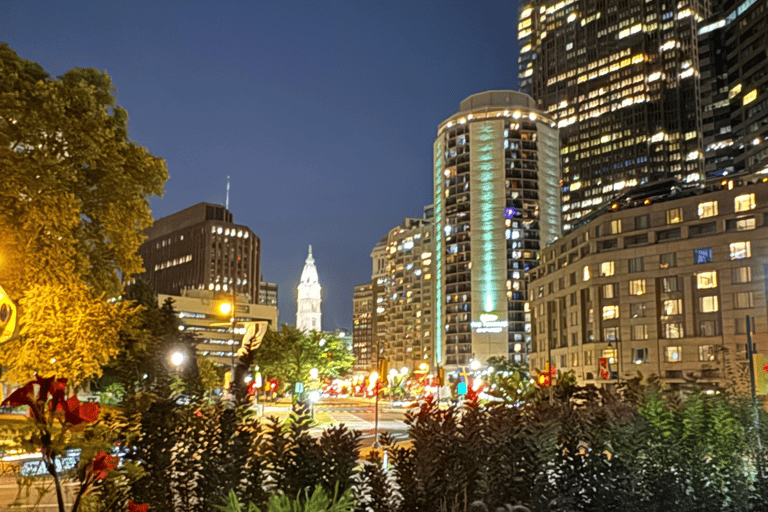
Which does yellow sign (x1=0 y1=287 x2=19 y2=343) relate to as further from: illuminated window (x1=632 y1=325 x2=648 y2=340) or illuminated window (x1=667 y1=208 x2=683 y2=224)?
illuminated window (x1=667 y1=208 x2=683 y2=224)

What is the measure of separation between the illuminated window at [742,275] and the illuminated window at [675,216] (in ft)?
30.3

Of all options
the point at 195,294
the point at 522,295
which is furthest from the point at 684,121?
the point at 195,294

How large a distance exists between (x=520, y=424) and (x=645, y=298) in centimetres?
8264

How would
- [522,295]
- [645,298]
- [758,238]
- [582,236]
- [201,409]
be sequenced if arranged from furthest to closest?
[522,295]
[582,236]
[645,298]
[758,238]
[201,409]

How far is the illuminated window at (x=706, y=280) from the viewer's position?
82.0 metres

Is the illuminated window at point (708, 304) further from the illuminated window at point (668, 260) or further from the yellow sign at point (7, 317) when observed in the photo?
the yellow sign at point (7, 317)

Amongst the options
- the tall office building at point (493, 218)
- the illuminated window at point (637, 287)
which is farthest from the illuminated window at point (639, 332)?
the tall office building at point (493, 218)

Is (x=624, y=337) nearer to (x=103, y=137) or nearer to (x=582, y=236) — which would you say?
(x=582, y=236)

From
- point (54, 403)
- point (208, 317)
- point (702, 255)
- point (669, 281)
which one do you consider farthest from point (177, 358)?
point (208, 317)

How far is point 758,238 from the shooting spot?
258 ft

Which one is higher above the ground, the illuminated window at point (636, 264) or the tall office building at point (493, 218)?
the tall office building at point (493, 218)

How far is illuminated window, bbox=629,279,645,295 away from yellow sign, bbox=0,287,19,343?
8679 cm

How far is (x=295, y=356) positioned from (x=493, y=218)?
89464 mm

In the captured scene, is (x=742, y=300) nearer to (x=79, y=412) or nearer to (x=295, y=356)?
(x=295, y=356)
